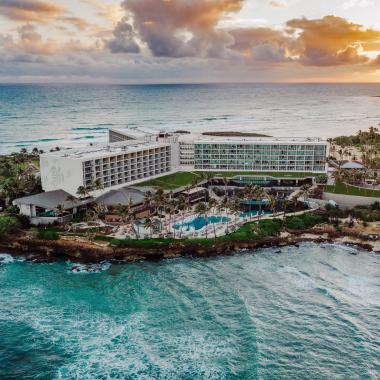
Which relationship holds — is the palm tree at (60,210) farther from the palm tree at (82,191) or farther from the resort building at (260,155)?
the resort building at (260,155)

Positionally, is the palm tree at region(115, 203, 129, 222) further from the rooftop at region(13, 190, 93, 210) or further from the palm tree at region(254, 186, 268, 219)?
the palm tree at region(254, 186, 268, 219)

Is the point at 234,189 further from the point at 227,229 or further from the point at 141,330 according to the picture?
the point at 141,330

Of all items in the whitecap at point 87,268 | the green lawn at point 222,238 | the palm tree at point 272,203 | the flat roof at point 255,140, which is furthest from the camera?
the flat roof at point 255,140

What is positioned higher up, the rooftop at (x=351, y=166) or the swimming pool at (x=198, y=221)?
the rooftop at (x=351, y=166)

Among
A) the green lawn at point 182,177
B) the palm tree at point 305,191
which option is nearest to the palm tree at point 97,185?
the green lawn at point 182,177

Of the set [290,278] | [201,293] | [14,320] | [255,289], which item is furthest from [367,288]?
[14,320]
